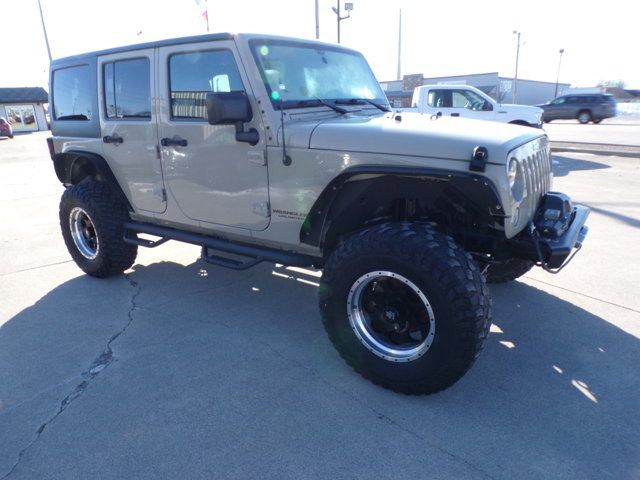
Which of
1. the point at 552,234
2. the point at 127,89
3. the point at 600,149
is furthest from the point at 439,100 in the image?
the point at 552,234

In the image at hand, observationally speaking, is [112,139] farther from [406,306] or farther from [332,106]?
[406,306]

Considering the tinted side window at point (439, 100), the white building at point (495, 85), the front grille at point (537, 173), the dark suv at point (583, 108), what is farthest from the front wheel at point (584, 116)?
the front grille at point (537, 173)

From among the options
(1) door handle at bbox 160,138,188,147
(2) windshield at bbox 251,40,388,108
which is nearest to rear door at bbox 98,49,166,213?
(1) door handle at bbox 160,138,188,147

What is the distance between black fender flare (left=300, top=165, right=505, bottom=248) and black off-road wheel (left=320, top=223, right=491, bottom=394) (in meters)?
0.23

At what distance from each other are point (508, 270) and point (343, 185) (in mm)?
1963

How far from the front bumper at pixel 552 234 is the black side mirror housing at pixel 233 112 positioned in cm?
183

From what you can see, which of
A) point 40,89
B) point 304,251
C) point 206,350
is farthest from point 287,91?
point 40,89

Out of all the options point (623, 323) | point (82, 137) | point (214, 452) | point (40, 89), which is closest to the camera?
point (214, 452)

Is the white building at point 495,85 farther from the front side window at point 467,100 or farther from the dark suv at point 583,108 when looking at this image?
the front side window at point 467,100

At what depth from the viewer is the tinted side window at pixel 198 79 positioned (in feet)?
10.6

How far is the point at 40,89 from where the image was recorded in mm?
41625

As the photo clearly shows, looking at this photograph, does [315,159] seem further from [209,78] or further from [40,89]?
[40,89]

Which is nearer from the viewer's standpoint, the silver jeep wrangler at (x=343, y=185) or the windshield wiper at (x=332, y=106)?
the silver jeep wrangler at (x=343, y=185)

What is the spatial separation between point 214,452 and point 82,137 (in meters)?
3.47
